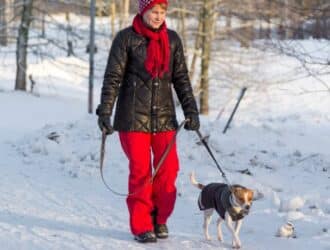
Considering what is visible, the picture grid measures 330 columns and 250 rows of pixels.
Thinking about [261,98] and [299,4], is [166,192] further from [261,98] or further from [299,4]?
[261,98]

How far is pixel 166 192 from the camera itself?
20.1 ft

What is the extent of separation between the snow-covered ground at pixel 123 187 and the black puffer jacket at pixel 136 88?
1.04 meters

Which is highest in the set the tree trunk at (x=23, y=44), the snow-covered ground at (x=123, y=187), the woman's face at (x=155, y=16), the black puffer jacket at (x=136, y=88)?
the woman's face at (x=155, y=16)

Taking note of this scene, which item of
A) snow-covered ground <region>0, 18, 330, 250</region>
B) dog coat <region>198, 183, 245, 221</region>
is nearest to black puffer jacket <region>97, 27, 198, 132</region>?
dog coat <region>198, 183, 245, 221</region>

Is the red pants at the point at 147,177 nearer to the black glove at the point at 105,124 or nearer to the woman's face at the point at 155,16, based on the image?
the black glove at the point at 105,124

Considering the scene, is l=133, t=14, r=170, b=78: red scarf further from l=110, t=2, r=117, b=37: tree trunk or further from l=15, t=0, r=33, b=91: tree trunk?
l=110, t=2, r=117, b=37: tree trunk

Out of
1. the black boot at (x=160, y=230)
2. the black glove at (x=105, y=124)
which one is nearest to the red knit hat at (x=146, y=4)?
the black glove at (x=105, y=124)

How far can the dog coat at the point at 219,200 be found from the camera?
5648 millimetres

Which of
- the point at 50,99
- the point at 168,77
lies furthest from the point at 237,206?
the point at 50,99

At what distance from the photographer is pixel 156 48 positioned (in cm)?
591

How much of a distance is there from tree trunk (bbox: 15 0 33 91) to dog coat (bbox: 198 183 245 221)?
22.1 meters

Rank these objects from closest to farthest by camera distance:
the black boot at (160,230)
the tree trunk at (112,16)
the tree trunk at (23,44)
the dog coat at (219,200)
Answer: the dog coat at (219,200) < the black boot at (160,230) < the tree trunk at (23,44) < the tree trunk at (112,16)

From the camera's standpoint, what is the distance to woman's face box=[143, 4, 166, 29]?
5816 millimetres

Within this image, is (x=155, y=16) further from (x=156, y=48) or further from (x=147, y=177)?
(x=147, y=177)
